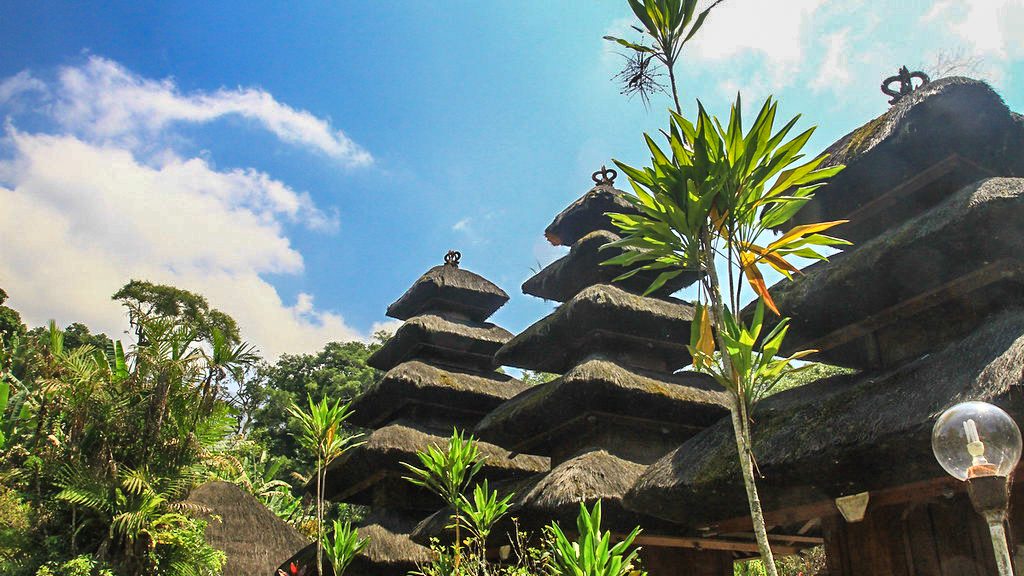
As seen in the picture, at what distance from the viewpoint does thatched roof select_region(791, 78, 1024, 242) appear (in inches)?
282

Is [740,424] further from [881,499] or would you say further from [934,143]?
[934,143]

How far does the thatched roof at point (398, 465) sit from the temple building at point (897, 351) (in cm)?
575

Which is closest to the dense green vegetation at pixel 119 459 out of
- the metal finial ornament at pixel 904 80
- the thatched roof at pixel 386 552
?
the thatched roof at pixel 386 552

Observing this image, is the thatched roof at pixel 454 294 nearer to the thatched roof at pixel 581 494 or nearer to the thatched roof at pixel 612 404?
the thatched roof at pixel 612 404

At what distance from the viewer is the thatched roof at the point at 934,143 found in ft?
23.5

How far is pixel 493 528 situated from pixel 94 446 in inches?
250

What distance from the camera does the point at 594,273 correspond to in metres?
12.6

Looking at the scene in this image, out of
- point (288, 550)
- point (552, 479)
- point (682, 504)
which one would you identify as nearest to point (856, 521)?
point (682, 504)

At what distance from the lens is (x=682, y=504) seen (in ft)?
23.1

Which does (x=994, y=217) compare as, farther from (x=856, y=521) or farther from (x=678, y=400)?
(x=678, y=400)

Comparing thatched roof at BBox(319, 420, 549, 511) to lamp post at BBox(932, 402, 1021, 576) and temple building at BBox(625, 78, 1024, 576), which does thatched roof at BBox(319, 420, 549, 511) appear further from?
lamp post at BBox(932, 402, 1021, 576)

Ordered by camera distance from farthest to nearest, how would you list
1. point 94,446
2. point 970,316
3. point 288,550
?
point 288,550 → point 94,446 → point 970,316

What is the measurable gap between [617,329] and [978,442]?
8369mm

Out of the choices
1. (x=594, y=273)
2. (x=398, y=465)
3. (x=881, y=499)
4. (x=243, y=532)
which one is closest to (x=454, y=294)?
(x=398, y=465)
